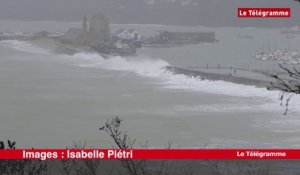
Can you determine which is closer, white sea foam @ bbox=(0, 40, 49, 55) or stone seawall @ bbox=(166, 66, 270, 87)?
stone seawall @ bbox=(166, 66, 270, 87)

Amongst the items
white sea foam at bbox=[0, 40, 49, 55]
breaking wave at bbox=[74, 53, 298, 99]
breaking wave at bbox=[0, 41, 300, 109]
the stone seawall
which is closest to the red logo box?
breaking wave at bbox=[0, 41, 300, 109]

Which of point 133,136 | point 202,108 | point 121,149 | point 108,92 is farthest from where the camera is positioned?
point 108,92

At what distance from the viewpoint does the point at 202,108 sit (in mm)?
5852

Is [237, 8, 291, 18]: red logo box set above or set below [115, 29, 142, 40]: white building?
below

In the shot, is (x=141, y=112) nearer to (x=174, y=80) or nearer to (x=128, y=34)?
(x=174, y=80)

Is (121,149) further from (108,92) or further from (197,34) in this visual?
(197,34)

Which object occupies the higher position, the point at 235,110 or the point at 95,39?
the point at 95,39

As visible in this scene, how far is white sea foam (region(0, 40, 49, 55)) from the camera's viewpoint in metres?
12.1

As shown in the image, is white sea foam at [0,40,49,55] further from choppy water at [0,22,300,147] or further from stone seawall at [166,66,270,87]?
stone seawall at [166,66,270,87]

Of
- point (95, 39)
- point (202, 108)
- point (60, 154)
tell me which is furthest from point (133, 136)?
point (95, 39)

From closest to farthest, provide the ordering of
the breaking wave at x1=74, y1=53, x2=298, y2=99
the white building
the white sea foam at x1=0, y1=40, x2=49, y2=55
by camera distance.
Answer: the breaking wave at x1=74, y1=53, x2=298, y2=99
the white building
the white sea foam at x1=0, y1=40, x2=49, y2=55

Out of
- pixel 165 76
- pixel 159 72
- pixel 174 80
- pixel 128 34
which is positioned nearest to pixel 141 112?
pixel 174 80

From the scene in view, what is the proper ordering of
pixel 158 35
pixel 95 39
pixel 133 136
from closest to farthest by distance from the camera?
1. pixel 133 136
2. pixel 158 35
3. pixel 95 39

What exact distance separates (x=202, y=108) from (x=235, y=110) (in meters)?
0.41
